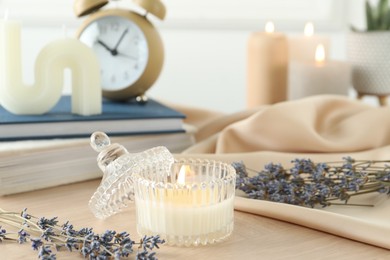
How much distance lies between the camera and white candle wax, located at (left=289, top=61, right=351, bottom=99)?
1.42m

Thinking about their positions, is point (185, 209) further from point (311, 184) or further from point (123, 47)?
point (123, 47)

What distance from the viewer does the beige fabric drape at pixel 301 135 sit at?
1026 mm

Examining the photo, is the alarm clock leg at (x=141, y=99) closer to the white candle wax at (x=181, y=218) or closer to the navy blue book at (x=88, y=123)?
the navy blue book at (x=88, y=123)

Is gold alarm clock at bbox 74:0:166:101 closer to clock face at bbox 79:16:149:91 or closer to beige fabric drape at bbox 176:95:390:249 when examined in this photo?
clock face at bbox 79:16:149:91

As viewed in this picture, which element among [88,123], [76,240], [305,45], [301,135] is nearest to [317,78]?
[305,45]

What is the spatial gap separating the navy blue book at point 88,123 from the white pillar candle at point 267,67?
0.34 m

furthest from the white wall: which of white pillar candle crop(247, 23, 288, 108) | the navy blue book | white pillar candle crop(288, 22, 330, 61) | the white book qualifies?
the white book

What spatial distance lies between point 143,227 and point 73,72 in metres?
0.39

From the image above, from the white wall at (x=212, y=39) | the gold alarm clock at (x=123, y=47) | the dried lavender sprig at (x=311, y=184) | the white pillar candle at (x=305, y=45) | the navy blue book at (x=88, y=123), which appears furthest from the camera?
the white wall at (x=212, y=39)

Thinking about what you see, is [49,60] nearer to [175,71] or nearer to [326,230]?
[326,230]

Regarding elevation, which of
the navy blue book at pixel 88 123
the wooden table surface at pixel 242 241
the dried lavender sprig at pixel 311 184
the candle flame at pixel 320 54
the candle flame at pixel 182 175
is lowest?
the wooden table surface at pixel 242 241

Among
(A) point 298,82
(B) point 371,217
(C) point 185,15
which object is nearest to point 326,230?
(B) point 371,217

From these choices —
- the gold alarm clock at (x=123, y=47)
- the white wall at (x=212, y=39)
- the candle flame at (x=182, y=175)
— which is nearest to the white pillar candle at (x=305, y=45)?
the gold alarm clock at (x=123, y=47)

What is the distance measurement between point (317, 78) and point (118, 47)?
16.7 inches
